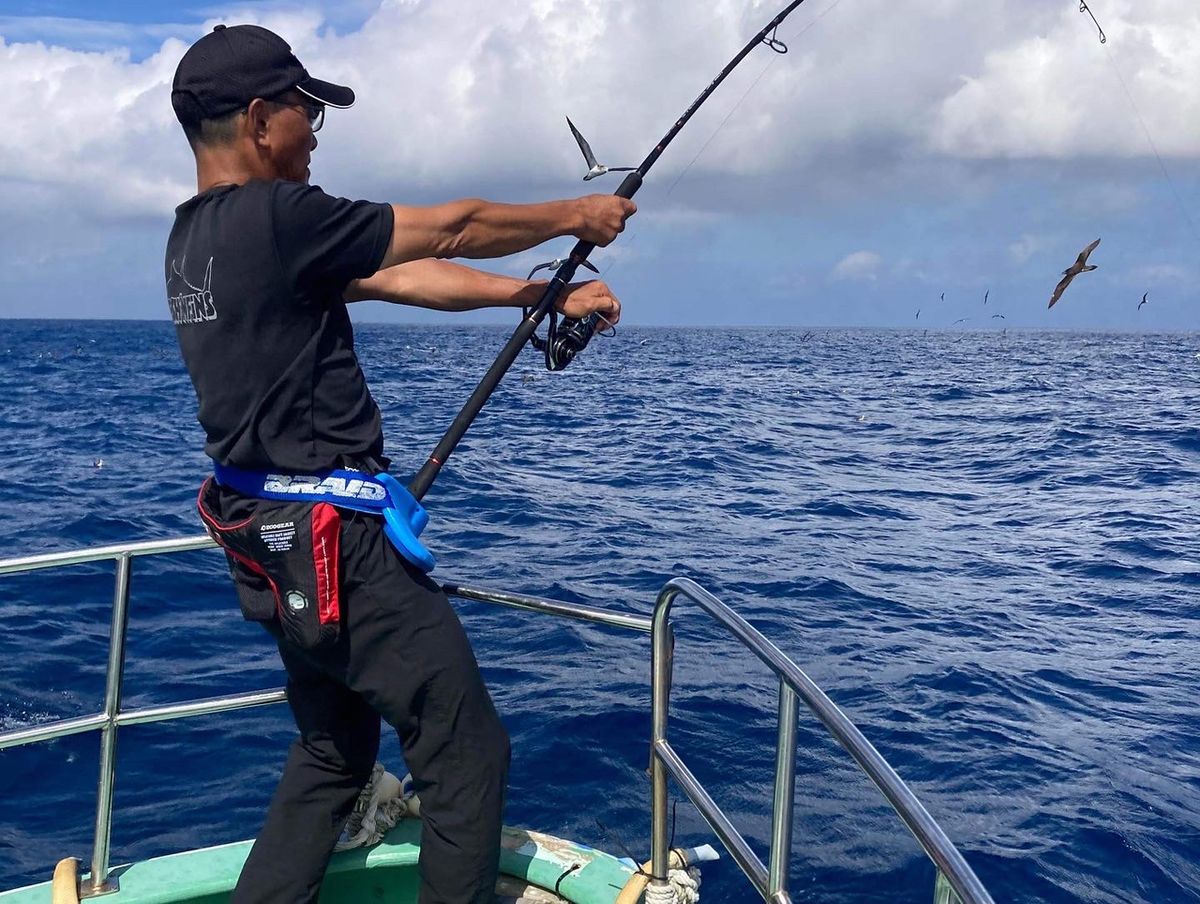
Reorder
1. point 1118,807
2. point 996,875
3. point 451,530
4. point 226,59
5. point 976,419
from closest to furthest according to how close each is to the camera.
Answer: point 226,59, point 996,875, point 1118,807, point 451,530, point 976,419

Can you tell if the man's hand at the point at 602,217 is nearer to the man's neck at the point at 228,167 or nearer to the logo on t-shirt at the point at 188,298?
the man's neck at the point at 228,167

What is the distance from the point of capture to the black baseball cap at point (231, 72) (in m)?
2.15

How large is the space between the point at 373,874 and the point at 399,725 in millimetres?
871

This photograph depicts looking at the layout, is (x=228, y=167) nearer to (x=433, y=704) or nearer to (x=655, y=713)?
(x=433, y=704)

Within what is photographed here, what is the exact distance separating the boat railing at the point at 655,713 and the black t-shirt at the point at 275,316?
652 mm

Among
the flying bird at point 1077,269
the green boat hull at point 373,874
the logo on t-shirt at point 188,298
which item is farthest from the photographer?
the flying bird at point 1077,269

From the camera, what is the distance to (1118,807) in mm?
5695

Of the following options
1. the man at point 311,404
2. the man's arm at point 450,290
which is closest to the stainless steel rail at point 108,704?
the man at point 311,404

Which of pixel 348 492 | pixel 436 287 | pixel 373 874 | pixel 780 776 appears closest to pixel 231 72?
pixel 436 287

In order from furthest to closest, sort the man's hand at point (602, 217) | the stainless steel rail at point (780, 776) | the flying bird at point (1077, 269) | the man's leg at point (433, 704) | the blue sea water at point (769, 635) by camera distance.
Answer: the flying bird at point (1077, 269) → the blue sea water at point (769, 635) → the man's hand at point (602, 217) → the man's leg at point (433, 704) → the stainless steel rail at point (780, 776)

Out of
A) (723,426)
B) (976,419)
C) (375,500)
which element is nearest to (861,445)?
(723,426)

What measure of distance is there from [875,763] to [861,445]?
18.2m

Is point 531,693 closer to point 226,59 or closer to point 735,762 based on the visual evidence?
point 735,762

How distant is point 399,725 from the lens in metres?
2.36
